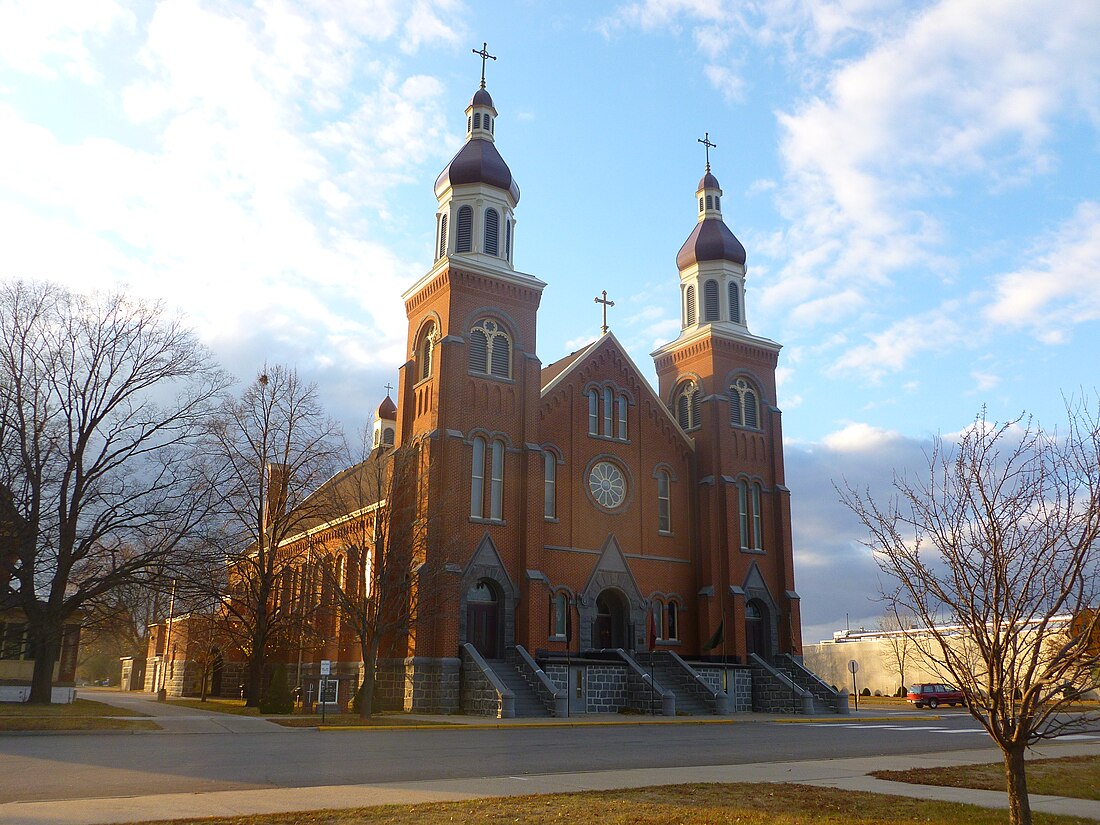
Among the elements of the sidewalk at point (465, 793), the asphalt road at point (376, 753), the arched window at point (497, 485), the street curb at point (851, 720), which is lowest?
the street curb at point (851, 720)

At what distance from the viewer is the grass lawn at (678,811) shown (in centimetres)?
1042

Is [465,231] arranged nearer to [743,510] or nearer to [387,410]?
[743,510]

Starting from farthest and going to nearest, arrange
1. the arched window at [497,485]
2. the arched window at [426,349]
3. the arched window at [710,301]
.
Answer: the arched window at [710,301]
the arched window at [426,349]
the arched window at [497,485]

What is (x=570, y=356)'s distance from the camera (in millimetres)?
50812

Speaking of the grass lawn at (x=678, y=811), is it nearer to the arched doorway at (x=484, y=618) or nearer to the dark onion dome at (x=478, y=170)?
the arched doorway at (x=484, y=618)

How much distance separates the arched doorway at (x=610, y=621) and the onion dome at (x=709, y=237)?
61.8ft

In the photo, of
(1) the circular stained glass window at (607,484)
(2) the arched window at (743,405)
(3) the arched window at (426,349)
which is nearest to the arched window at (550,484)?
(1) the circular stained glass window at (607,484)

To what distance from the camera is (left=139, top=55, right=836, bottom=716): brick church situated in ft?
122

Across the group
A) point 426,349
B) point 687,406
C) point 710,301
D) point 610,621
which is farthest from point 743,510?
point 426,349

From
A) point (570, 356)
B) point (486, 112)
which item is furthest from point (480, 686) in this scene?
point (486, 112)

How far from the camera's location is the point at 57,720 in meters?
24.6

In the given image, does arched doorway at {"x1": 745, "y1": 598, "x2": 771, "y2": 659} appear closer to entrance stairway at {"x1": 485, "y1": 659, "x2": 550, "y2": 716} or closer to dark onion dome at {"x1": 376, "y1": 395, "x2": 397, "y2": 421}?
entrance stairway at {"x1": 485, "y1": 659, "x2": 550, "y2": 716}

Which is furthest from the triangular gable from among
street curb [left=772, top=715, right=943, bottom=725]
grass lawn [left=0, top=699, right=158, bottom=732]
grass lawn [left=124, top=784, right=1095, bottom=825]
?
grass lawn [left=124, top=784, right=1095, bottom=825]

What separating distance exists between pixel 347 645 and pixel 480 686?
504 inches
